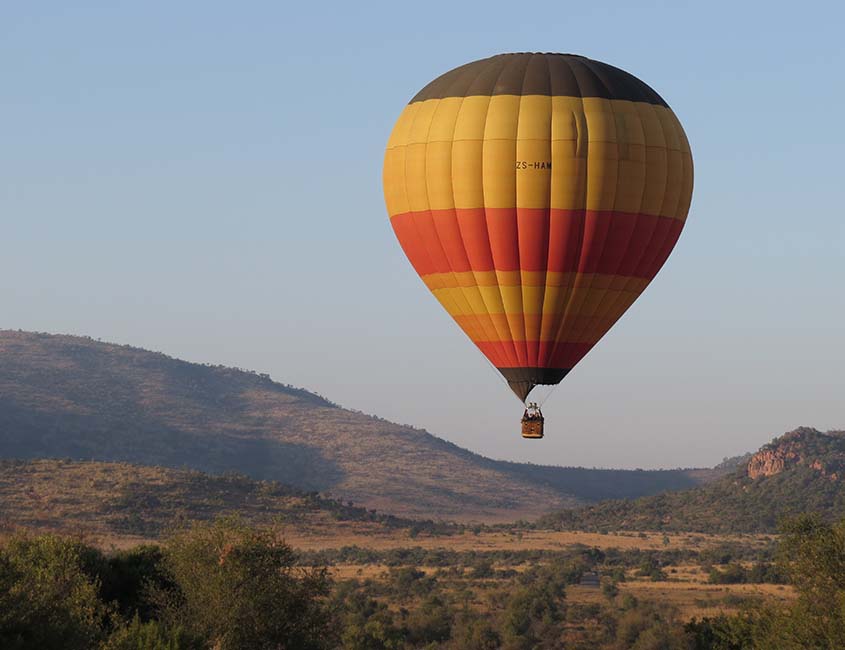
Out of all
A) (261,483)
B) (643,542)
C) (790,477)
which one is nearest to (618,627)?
(643,542)

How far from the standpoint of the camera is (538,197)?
148 ft

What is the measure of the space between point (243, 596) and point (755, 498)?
115 meters

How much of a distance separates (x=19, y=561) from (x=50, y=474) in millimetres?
97302

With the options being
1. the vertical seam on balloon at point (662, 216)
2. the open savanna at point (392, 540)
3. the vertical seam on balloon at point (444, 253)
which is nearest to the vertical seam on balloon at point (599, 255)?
the vertical seam on balloon at point (662, 216)

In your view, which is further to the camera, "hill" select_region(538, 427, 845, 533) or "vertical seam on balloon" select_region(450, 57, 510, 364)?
"hill" select_region(538, 427, 845, 533)

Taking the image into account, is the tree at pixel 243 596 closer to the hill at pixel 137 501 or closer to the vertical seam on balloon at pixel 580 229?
the vertical seam on balloon at pixel 580 229

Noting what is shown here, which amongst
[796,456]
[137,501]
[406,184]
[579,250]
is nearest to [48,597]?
[406,184]

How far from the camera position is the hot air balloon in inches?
1783

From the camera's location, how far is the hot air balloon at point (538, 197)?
149 feet

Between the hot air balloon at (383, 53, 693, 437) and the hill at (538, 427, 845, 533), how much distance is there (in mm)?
93207

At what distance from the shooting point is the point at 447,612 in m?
71.4

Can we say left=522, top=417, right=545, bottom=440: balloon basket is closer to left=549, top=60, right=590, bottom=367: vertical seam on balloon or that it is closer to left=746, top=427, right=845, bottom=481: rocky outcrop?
Result: left=549, top=60, right=590, bottom=367: vertical seam on balloon

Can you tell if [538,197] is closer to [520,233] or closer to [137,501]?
[520,233]

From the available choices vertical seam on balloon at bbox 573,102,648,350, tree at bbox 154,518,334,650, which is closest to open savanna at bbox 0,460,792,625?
vertical seam on balloon at bbox 573,102,648,350
